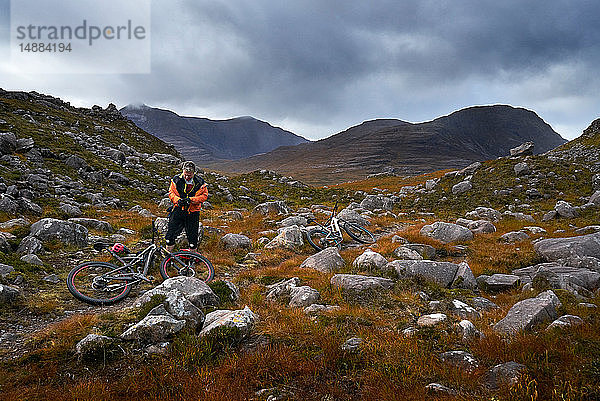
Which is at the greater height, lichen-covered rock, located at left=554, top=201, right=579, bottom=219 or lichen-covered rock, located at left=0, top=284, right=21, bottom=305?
lichen-covered rock, located at left=554, top=201, right=579, bottom=219

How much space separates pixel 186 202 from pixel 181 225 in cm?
110

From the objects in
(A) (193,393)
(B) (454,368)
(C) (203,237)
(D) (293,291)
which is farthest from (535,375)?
(C) (203,237)

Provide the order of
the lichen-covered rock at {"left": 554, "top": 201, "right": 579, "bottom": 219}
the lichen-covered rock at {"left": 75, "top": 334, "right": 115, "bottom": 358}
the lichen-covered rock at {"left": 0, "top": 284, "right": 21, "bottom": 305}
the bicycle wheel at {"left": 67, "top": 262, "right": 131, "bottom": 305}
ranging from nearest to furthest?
the lichen-covered rock at {"left": 75, "top": 334, "right": 115, "bottom": 358}
the lichen-covered rock at {"left": 0, "top": 284, "right": 21, "bottom": 305}
the bicycle wheel at {"left": 67, "top": 262, "right": 131, "bottom": 305}
the lichen-covered rock at {"left": 554, "top": 201, "right": 579, "bottom": 219}

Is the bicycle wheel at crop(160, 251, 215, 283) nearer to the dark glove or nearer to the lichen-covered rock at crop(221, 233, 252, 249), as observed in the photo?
the dark glove

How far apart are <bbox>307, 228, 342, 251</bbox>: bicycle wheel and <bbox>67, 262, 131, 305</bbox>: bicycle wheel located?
8.03 m

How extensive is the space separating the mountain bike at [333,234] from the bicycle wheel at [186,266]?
227 inches

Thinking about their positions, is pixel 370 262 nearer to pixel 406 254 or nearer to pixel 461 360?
pixel 406 254

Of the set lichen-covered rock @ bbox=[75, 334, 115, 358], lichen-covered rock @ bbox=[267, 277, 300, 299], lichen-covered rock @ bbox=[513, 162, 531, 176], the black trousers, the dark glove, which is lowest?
lichen-covered rock @ bbox=[267, 277, 300, 299]

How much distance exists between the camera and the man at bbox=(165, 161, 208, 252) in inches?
375

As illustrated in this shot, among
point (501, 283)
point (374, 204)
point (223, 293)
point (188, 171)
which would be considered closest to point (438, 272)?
point (501, 283)

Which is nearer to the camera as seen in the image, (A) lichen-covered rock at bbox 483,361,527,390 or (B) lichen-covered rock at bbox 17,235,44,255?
(A) lichen-covered rock at bbox 483,361,527,390

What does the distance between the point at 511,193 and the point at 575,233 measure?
60.0 feet

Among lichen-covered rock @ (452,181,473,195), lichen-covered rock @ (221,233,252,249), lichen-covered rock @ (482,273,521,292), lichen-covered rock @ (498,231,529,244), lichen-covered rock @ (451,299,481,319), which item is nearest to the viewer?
lichen-covered rock @ (451,299,481,319)

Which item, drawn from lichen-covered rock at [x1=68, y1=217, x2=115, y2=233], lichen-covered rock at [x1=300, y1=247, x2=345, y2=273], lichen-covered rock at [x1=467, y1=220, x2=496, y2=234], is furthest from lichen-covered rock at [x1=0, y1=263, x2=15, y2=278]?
lichen-covered rock at [x1=467, y1=220, x2=496, y2=234]
